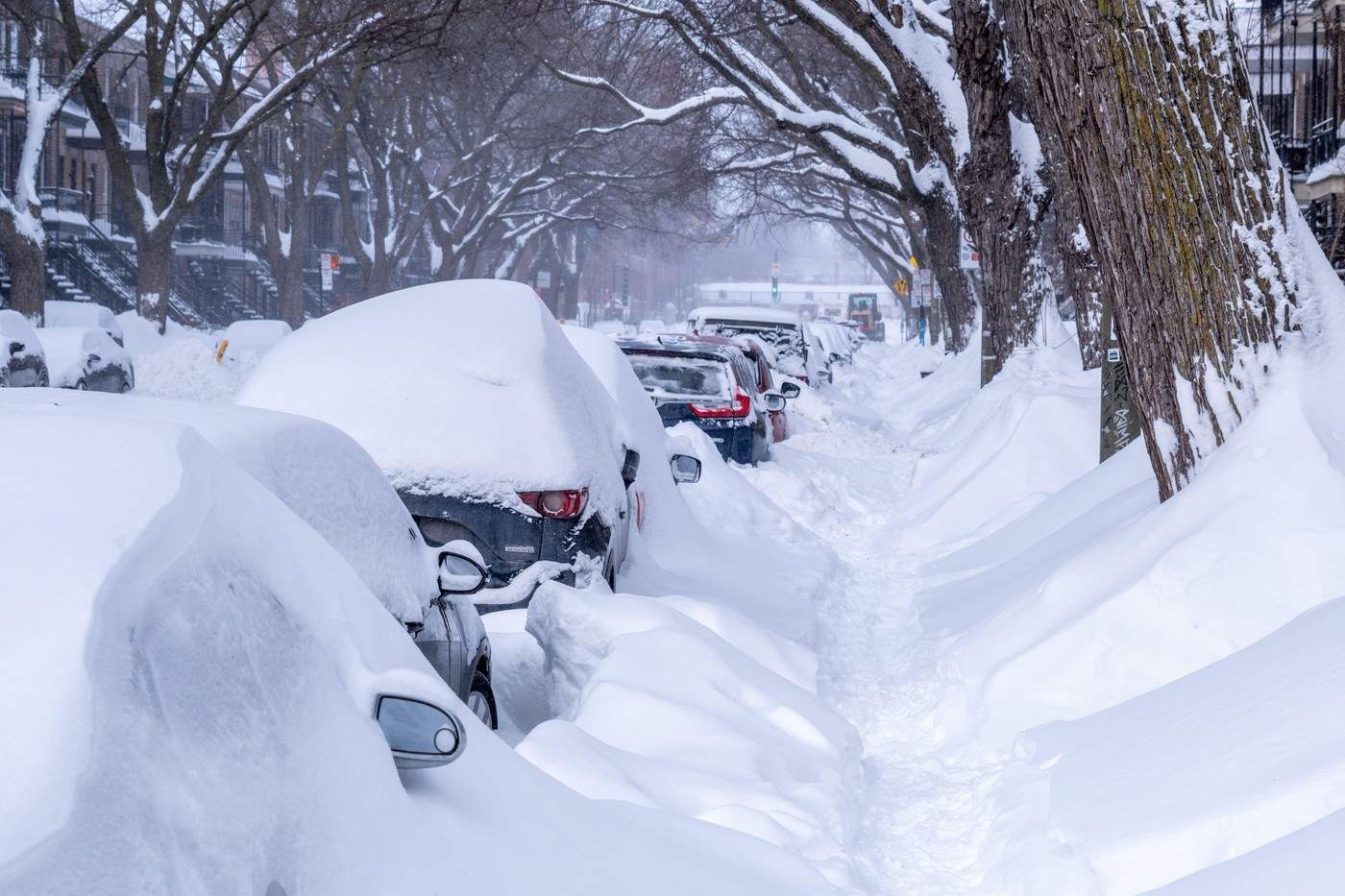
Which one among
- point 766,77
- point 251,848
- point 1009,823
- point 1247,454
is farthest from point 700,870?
point 766,77

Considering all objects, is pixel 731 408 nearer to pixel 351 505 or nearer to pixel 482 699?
pixel 482 699

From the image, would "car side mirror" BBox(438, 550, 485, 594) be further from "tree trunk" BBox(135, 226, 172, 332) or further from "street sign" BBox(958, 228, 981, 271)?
"tree trunk" BBox(135, 226, 172, 332)

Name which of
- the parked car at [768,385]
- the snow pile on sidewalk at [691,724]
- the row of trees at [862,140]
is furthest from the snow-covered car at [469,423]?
the parked car at [768,385]

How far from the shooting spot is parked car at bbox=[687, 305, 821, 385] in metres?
27.1

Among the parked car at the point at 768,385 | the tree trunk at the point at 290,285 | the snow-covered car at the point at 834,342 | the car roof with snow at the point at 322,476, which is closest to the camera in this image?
the car roof with snow at the point at 322,476

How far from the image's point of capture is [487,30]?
22.5 metres

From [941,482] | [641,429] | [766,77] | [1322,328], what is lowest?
[941,482]

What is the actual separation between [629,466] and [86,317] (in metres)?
19.8

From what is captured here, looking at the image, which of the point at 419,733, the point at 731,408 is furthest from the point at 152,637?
the point at 731,408

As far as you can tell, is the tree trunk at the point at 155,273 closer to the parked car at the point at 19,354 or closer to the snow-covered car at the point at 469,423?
the parked car at the point at 19,354

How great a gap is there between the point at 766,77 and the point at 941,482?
7.91 m

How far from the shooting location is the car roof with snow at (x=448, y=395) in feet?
20.2

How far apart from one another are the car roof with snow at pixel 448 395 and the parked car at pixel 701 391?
294 inches

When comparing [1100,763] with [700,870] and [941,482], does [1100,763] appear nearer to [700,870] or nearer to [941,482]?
[700,870]
